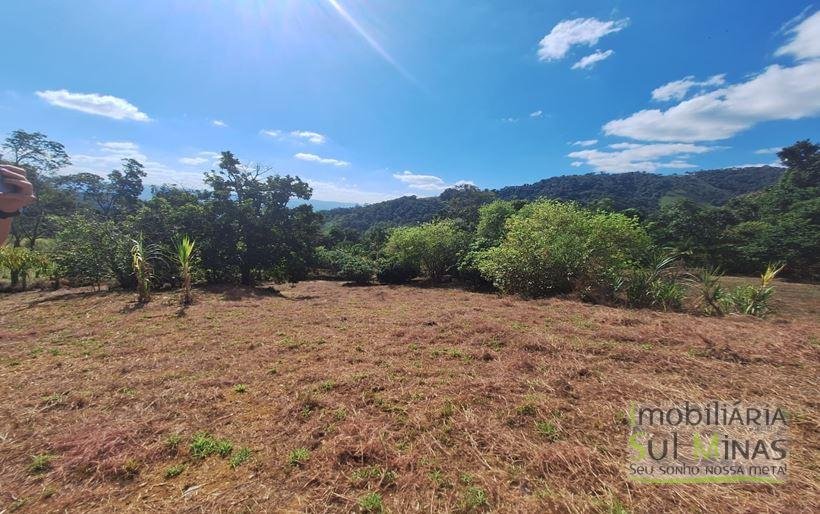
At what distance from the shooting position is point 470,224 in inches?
933

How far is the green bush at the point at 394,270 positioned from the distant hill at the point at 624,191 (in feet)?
154

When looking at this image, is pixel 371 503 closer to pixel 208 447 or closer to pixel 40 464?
pixel 208 447

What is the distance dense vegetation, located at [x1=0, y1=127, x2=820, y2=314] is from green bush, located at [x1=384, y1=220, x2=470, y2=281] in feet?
0.19

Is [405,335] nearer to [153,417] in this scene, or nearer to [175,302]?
[153,417]

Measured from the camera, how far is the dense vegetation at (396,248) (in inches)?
326

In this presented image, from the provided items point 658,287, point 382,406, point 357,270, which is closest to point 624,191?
point 357,270

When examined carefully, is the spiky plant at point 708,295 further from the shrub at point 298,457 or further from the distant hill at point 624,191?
the distant hill at point 624,191

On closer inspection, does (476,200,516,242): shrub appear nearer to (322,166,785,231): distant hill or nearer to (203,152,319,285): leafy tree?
(203,152,319,285): leafy tree

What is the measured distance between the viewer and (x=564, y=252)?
919 centimetres

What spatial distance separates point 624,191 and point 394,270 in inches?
3250

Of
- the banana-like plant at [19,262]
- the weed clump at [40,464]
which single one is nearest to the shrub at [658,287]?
the weed clump at [40,464]

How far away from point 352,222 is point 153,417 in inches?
2730

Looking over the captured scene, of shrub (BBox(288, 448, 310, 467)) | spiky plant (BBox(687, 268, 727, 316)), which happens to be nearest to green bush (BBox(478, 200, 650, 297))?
spiky plant (BBox(687, 268, 727, 316))

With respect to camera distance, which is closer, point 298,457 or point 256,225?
point 298,457
